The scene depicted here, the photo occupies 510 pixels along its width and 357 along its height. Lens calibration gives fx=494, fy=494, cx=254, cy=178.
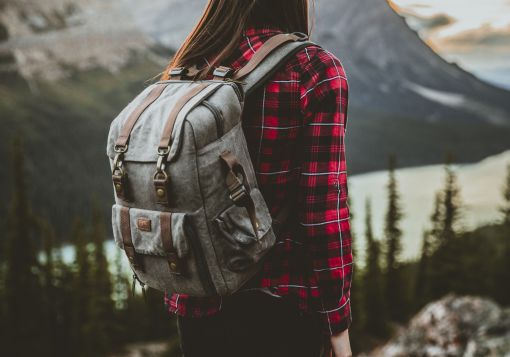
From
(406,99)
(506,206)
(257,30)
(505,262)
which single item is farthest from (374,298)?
(406,99)

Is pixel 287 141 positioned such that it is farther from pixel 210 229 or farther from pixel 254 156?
pixel 210 229

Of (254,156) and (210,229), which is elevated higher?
(254,156)

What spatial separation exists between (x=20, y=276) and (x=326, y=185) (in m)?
56.0

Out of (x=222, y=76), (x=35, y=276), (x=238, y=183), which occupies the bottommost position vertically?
(x=35, y=276)

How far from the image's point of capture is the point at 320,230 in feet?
6.09

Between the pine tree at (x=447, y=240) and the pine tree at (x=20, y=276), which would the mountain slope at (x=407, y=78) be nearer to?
the pine tree at (x=447, y=240)

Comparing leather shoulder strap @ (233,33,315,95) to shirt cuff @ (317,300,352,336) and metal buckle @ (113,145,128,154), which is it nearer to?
metal buckle @ (113,145,128,154)

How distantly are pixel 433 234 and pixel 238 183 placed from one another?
55.0 metres

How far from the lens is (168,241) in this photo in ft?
5.60

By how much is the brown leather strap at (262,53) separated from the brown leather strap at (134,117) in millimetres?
309

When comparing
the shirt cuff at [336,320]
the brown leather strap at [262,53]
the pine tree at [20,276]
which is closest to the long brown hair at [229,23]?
the brown leather strap at [262,53]

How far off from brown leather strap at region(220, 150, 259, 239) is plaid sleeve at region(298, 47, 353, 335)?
24 cm

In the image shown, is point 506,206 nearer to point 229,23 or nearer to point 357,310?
point 357,310

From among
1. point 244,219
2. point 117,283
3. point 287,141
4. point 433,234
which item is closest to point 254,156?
point 287,141
